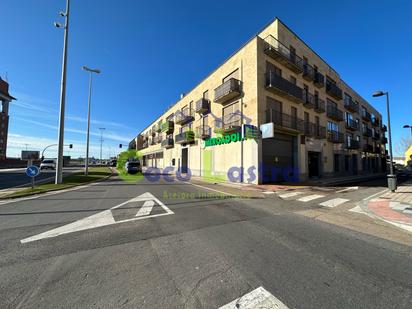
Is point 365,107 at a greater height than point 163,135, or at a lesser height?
greater

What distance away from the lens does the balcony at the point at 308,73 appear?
65.7ft

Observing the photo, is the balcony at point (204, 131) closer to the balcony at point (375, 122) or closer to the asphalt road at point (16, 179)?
the asphalt road at point (16, 179)

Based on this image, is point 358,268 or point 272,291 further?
point 358,268

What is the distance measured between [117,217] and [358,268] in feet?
19.8

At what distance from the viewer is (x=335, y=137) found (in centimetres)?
2391

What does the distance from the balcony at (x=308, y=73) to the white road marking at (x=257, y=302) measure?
887 inches

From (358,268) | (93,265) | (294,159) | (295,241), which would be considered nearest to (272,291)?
(358,268)

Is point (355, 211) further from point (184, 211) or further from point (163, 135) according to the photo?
point (163, 135)

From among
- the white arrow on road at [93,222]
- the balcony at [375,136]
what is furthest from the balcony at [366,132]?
the white arrow on road at [93,222]

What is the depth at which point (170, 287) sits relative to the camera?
2600mm

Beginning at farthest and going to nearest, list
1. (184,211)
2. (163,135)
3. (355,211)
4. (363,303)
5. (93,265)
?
(163,135), (355,211), (184,211), (93,265), (363,303)

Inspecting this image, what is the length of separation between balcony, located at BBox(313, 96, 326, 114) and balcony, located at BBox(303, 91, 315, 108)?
57 cm

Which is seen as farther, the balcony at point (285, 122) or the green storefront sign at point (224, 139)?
the green storefront sign at point (224, 139)

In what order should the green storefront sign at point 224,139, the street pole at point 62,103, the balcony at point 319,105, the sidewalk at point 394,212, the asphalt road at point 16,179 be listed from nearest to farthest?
the sidewalk at point 394,212, the asphalt road at point 16,179, the street pole at point 62,103, the green storefront sign at point 224,139, the balcony at point 319,105
